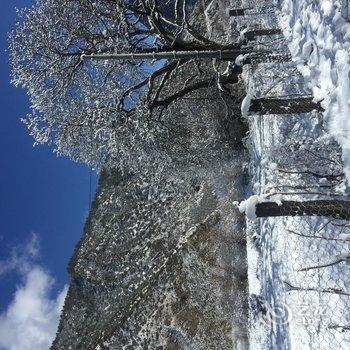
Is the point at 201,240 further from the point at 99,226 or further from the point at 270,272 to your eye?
the point at 99,226

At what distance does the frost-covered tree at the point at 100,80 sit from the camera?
12.1 meters

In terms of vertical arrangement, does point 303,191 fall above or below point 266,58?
below

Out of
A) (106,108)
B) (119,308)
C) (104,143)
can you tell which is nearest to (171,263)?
(119,308)

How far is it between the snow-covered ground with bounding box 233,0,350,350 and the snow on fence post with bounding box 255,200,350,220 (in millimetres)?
146

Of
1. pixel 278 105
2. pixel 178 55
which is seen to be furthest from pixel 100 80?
pixel 278 105

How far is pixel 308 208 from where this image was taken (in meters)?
5.19

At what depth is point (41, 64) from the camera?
1269 centimetres

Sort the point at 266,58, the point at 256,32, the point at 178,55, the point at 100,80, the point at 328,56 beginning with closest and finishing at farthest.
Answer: the point at 328,56, the point at 266,58, the point at 256,32, the point at 178,55, the point at 100,80

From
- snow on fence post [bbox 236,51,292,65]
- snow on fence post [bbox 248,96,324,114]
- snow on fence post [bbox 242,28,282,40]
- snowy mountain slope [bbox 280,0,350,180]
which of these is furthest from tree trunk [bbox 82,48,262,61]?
snowy mountain slope [bbox 280,0,350,180]

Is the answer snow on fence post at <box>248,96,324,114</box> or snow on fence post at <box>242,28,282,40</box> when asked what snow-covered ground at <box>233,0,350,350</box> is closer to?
snow on fence post at <box>242,28,282,40</box>

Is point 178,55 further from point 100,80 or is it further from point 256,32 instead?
point 100,80

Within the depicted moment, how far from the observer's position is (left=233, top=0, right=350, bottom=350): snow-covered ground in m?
4.90

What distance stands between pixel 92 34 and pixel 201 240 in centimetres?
648

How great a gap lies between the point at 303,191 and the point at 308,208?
1.46 m
